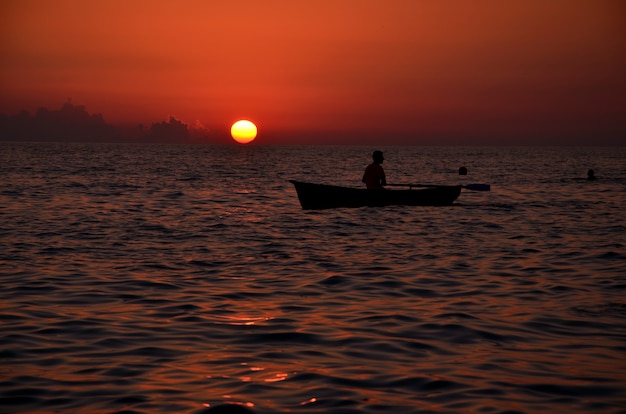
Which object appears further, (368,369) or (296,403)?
(368,369)

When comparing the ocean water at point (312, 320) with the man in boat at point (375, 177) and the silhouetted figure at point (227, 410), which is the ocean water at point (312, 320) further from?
the man in boat at point (375, 177)

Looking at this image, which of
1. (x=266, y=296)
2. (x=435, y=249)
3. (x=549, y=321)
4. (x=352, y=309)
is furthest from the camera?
(x=435, y=249)

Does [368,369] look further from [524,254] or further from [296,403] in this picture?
[524,254]

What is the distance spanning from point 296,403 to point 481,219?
19.6 meters

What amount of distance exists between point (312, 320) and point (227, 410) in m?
3.49

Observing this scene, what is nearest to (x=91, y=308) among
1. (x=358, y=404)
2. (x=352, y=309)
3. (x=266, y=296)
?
(x=266, y=296)

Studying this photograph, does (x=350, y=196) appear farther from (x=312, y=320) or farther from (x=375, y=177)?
(x=312, y=320)

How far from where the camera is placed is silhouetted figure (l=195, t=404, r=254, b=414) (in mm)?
6078

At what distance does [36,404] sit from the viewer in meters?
6.28

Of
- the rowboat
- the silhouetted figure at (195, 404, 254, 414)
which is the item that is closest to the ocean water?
the silhouetted figure at (195, 404, 254, 414)

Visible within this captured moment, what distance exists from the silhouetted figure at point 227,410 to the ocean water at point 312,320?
0.30 ft

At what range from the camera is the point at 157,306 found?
1037cm

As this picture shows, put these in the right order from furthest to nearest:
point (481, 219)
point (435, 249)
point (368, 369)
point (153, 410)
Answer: point (481, 219) → point (435, 249) → point (368, 369) → point (153, 410)

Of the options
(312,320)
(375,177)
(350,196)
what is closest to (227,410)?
(312,320)
